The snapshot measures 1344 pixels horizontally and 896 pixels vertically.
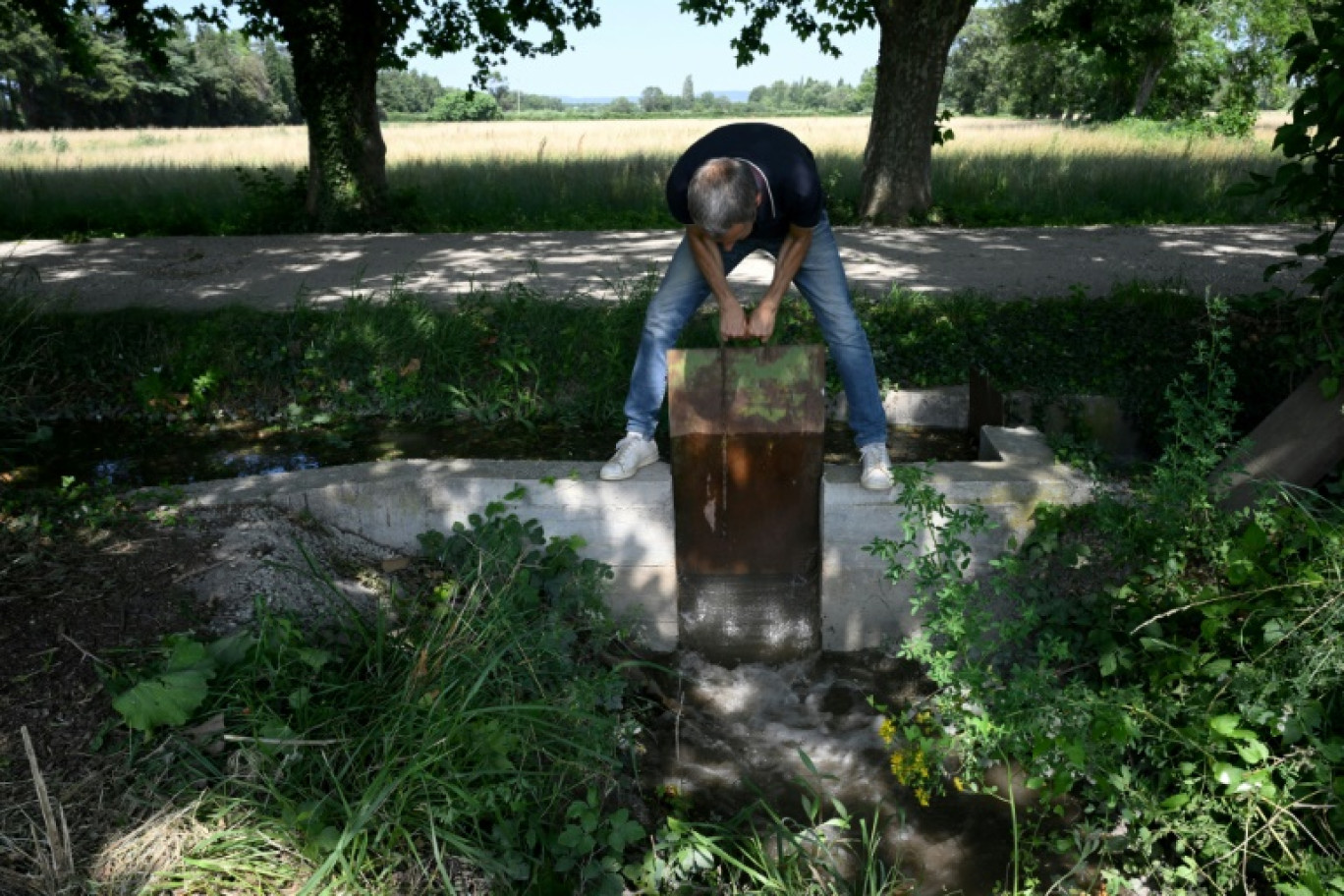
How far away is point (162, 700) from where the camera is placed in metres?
3.05

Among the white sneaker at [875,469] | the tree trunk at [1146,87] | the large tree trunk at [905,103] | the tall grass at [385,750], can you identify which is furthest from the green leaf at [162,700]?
the tree trunk at [1146,87]

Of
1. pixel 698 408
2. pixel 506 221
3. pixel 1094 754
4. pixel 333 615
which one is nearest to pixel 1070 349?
pixel 698 408

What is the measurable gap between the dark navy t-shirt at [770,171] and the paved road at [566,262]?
2797 mm

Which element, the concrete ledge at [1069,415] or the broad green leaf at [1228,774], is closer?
the broad green leaf at [1228,774]

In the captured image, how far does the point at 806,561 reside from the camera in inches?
184

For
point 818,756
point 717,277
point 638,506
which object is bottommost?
point 818,756

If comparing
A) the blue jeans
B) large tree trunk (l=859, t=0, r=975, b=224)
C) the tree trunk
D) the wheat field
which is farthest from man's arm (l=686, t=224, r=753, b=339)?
the tree trunk

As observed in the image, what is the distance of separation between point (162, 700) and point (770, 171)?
286 cm

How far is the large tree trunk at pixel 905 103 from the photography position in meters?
10.1

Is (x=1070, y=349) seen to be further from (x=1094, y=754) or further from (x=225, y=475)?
(x=225, y=475)

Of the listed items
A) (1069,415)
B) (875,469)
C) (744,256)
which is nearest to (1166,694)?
(875,469)

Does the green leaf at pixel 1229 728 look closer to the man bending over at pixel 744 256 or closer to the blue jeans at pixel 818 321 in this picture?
the man bending over at pixel 744 256

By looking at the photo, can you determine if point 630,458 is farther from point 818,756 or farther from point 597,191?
point 597,191

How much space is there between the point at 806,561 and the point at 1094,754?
1.61 metres
